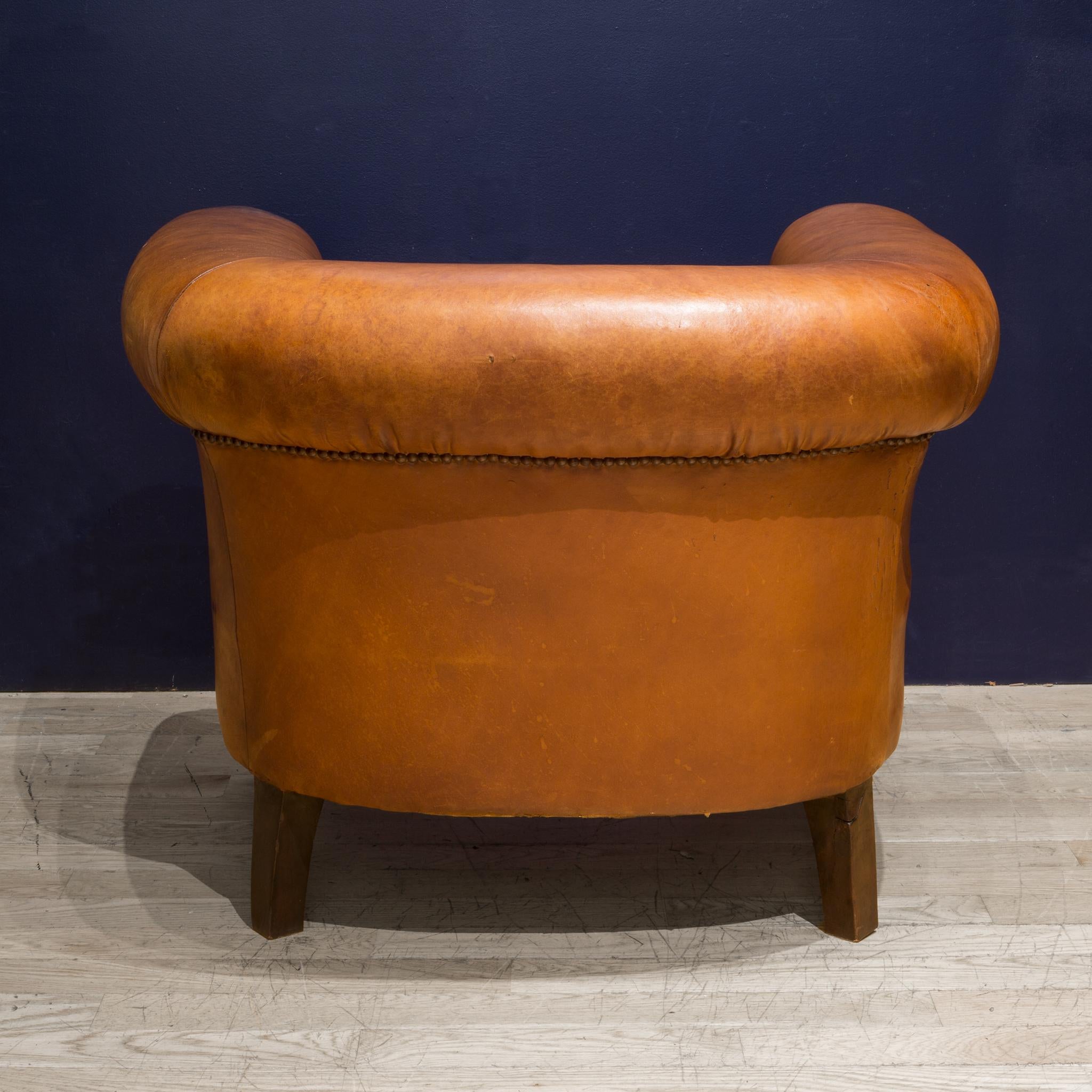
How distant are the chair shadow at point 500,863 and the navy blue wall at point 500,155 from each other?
1.92 feet

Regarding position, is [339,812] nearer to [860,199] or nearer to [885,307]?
[885,307]

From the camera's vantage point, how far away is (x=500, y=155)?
2000 millimetres

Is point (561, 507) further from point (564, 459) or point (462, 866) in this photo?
point (462, 866)

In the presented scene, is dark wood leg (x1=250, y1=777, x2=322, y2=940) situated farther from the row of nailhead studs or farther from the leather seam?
the row of nailhead studs

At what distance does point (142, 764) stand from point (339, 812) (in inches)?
14.0

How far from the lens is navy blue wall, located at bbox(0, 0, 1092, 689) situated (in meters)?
1.95

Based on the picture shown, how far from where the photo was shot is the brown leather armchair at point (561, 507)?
1.14 metres

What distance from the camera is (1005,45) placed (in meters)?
1.98

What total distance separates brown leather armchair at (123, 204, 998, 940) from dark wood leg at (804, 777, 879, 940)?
3cm

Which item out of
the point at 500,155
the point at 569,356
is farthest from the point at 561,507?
the point at 500,155

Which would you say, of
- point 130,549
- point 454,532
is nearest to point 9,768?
point 130,549

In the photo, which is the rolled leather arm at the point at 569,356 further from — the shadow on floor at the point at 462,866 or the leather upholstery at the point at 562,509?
the shadow on floor at the point at 462,866

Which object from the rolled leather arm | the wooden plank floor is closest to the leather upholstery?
the rolled leather arm

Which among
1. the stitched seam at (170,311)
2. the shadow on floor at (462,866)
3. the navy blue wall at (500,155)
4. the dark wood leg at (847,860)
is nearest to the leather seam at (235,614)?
the stitched seam at (170,311)
